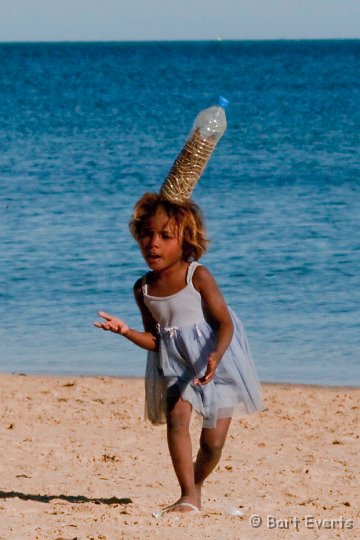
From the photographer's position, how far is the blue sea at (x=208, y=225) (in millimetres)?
9625

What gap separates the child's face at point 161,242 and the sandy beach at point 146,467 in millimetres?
1065

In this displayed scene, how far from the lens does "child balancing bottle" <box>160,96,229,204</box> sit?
511 cm

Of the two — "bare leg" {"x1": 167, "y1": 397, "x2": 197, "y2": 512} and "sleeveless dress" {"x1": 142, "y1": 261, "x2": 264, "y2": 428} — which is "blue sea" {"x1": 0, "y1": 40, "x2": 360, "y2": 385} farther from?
"bare leg" {"x1": 167, "y1": 397, "x2": 197, "y2": 512}

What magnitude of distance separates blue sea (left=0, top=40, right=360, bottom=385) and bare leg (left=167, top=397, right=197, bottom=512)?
3471mm

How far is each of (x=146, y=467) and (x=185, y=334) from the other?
1.35 m

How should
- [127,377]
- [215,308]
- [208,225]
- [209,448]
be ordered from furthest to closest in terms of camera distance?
[208,225] < [127,377] < [209,448] < [215,308]

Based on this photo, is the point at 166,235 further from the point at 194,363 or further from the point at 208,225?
the point at 208,225

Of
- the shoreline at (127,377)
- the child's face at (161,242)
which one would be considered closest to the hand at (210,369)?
the child's face at (161,242)

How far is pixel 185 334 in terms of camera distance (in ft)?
17.2

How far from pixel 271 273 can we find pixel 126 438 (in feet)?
17.5

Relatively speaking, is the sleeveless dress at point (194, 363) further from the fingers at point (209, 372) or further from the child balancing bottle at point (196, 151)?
the child balancing bottle at point (196, 151)
